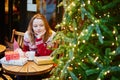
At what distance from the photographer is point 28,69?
169 inches

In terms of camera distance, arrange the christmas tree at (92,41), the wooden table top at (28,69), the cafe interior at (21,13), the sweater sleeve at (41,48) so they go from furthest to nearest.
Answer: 1. the cafe interior at (21,13)
2. the sweater sleeve at (41,48)
3. the wooden table top at (28,69)
4. the christmas tree at (92,41)

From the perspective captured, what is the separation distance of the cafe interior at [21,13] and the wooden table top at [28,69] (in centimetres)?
263

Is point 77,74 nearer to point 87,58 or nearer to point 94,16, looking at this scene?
point 87,58

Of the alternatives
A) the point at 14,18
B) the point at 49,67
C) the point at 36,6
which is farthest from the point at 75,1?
the point at 14,18

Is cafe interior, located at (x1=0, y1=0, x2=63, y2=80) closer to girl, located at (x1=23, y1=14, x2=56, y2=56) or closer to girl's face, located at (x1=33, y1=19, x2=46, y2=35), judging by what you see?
girl, located at (x1=23, y1=14, x2=56, y2=56)

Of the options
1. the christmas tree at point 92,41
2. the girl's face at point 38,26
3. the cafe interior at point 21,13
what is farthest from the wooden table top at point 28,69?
the cafe interior at point 21,13

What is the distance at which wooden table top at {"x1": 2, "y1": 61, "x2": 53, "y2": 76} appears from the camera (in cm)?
420

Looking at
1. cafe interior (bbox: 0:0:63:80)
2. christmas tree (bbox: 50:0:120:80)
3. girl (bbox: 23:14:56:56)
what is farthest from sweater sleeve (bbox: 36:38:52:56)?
cafe interior (bbox: 0:0:63:80)

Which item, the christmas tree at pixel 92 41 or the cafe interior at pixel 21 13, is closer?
the christmas tree at pixel 92 41

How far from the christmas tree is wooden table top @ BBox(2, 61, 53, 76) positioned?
0.77m

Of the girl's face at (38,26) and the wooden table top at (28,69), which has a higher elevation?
the girl's face at (38,26)

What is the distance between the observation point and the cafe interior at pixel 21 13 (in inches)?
278

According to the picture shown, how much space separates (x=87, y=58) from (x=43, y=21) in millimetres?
1809

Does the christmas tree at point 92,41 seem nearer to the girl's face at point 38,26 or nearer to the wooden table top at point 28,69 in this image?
the wooden table top at point 28,69
